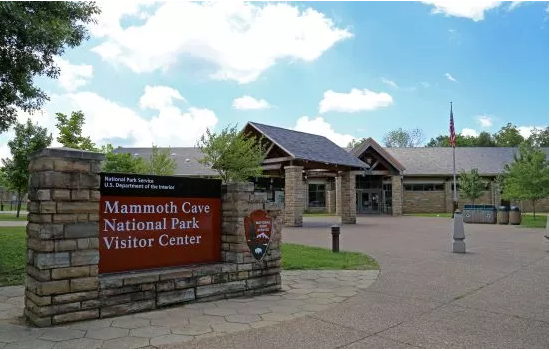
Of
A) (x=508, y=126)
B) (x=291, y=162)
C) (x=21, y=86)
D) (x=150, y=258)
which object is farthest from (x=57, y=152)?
(x=508, y=126)

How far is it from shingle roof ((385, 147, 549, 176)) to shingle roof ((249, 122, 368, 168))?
16799 millimetres

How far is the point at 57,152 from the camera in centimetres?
512

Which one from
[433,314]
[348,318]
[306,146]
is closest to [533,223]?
[306,146]

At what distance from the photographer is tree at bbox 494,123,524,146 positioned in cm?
7444

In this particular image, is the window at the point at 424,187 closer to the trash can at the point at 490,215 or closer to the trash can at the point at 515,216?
the trash can at the point at 490,215

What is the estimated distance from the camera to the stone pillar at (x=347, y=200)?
87.5 feet

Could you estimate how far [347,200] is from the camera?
26.9 m

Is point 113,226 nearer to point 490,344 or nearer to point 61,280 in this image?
point 61,280

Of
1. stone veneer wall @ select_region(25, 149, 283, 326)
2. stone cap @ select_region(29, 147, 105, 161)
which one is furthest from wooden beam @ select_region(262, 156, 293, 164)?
stone cap @ select_region(29, 147, 105, 161)

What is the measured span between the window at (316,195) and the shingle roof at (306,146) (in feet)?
49.2

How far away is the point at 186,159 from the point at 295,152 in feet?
83.9

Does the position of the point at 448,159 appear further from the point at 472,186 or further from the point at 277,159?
the point at 277,159

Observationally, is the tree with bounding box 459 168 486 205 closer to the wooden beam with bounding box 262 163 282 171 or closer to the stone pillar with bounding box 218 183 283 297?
the wooden beam with bounding box 262 163 282 171

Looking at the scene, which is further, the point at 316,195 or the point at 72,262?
the point at 316,195
